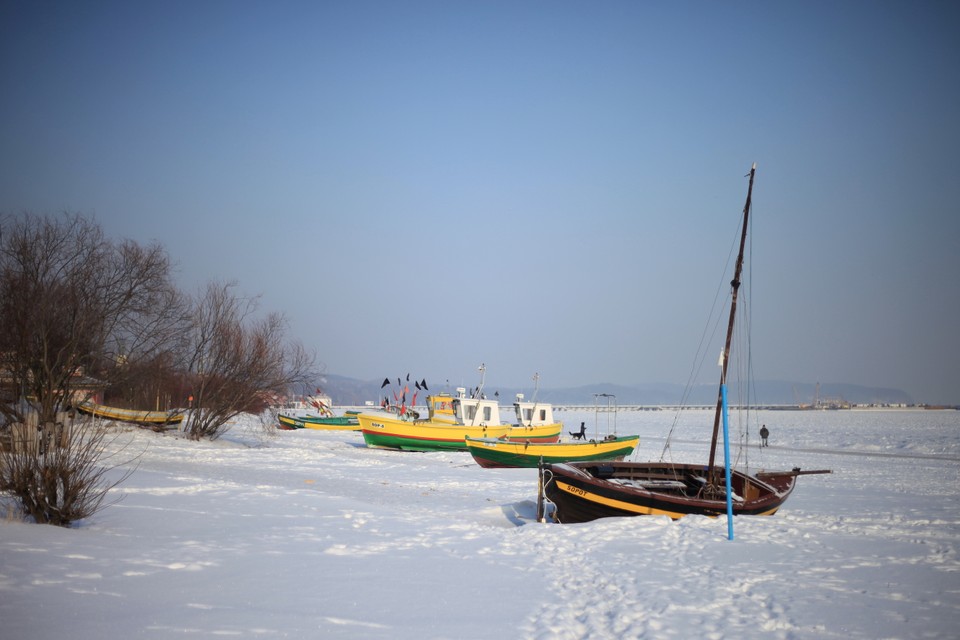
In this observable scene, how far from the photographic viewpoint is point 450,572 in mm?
7332

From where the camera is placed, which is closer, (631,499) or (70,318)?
(631,499)

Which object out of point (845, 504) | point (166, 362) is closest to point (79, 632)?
point (845, 504)

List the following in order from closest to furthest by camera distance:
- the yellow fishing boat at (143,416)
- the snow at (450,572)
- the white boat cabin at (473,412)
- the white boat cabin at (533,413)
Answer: the snow at (450,572)
the yellow fishing boat at (143,416)
the white boat cabin at (533,413)
the white boat cabin at (473,412)

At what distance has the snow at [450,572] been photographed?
5469mm

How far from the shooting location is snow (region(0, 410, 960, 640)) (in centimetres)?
547

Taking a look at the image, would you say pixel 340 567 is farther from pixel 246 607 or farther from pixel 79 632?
pixel 79 632

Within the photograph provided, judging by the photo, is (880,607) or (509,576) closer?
(880,607)

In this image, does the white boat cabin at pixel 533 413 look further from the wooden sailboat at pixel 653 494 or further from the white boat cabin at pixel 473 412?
the wooden sailboat at pixel 653 494

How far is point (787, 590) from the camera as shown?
→ 699 cm

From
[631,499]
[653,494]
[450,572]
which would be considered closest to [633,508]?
[631,499]

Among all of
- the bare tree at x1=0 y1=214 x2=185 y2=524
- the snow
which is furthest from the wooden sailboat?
the bare tree at x1=0 y1=214 x2=185 y2=524

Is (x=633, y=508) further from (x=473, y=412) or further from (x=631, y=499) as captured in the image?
(x=473, y=412)

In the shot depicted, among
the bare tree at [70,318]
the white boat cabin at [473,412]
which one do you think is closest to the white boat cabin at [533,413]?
the white boat cabin at [473,412]

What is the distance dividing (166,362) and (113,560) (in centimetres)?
2341
